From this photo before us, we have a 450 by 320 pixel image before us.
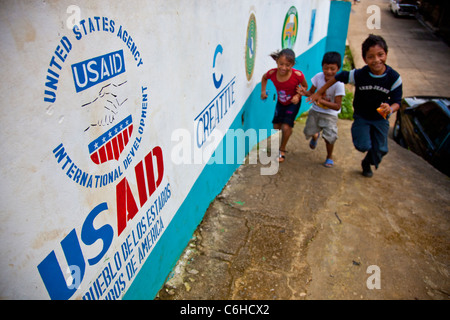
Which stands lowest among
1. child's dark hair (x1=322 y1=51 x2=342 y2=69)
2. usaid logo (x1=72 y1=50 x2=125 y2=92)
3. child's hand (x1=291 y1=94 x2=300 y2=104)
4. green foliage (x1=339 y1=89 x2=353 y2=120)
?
green foliage (x1=339 y1=89 x2=353 y2=120)

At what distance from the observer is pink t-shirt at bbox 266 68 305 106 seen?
14.3 feet

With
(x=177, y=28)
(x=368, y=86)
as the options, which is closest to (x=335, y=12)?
(x=368, y=86)

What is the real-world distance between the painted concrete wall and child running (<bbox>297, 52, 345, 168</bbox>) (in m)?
1.49

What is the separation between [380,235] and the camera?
3.39 metres

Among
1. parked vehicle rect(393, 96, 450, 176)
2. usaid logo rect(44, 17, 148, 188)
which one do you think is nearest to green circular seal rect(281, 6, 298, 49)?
parked vehicle rect(393, 96, 450, 176)

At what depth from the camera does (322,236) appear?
332cm

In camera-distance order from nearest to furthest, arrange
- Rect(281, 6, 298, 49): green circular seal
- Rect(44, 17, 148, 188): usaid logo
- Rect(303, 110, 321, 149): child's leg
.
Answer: Rect(44, 17, 148, 188): usaid logo < Rect(303, 110, 321, 149): child's leg < Rect(281, 6, 298, 49): green circular seal

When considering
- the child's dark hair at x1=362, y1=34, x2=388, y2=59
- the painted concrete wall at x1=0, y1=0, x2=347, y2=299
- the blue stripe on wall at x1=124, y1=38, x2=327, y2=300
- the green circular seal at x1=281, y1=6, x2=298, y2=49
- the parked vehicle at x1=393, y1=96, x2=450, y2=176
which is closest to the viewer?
the painted concrete wall at x1=0, y1=0, x2=347, y2=299

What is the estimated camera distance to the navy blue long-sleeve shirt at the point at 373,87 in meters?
3.76

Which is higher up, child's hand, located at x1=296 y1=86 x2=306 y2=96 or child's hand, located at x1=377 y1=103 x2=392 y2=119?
child's hand, located at x1=377 y1=103 x2=392 y2=119

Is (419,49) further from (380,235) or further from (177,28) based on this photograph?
(177,28)

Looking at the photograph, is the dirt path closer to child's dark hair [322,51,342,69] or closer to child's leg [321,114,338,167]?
child's leg [321,114,338,167]

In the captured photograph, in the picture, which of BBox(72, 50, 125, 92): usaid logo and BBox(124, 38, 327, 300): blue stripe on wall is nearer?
BBox(72, 50, 125, 92): usaid logo

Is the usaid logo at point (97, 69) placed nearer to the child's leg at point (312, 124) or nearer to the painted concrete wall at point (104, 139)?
the painted concrete wall at point (104, 139)
